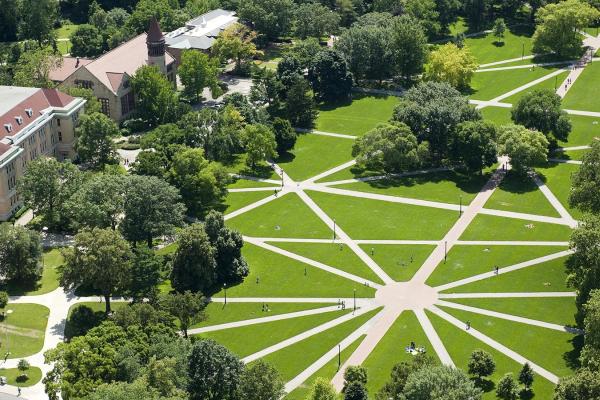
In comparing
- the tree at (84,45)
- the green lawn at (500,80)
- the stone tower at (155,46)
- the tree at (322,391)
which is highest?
the stone tower at (155,46)

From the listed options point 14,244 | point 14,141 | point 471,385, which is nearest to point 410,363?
point 471,385

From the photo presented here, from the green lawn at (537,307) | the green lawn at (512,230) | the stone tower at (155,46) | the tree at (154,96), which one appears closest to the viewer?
the green lawn at (537,307)

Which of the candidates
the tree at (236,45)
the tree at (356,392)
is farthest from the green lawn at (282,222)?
the tree at (236,45)

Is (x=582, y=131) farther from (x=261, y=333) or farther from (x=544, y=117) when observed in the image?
(x=261, y=333)

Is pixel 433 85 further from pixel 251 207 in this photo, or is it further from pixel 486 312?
pixel 486 312

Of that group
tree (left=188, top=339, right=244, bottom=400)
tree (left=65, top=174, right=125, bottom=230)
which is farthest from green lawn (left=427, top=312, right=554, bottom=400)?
tree (left=65, top=174, right=125, bottom=230)

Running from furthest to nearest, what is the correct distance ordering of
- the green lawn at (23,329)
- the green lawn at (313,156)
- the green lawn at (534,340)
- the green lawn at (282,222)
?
1. the green lawn at (313,156)
2. the green lawn at (282,222)
3. the green lawn at (23,329)
4. the green lawn at (534,340)

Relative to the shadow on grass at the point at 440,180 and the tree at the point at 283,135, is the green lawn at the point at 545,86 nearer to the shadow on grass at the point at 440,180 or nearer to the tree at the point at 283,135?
the shadow on grass at the point at 440,180

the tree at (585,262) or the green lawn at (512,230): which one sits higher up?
the tree at (585,262)
